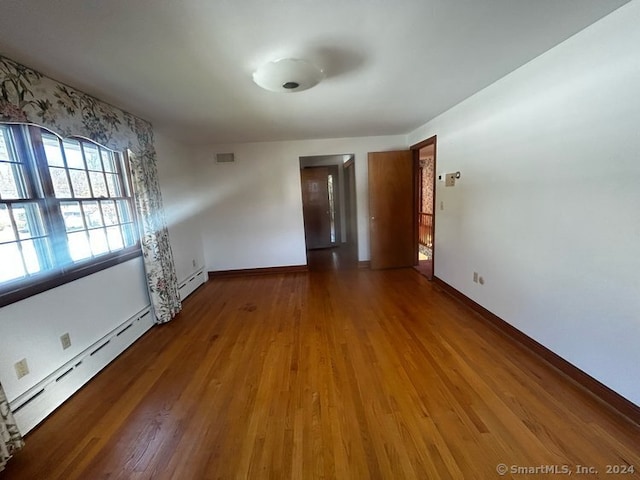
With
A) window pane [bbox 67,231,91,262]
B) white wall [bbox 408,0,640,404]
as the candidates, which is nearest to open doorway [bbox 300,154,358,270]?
white wall [bbox 408,0,640,404]

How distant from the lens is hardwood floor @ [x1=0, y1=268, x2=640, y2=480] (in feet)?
4.27

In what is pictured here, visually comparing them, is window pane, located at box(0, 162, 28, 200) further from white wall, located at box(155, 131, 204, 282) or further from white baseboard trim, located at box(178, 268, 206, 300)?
white baseboard trim, located at box(178, 268, 206, 300)

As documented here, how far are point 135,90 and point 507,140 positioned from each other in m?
3.13

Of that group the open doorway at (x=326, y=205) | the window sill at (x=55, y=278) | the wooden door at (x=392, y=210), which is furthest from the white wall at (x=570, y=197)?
the open doorway at (x=326, y=205)

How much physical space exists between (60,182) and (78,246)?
51 cm

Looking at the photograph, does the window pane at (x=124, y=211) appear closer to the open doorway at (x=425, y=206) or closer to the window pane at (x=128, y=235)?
the window pane at (x=128, y=235)

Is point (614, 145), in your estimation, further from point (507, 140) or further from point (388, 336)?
point (388, 336)

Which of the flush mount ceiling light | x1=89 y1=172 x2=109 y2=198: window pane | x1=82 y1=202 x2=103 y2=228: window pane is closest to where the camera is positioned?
the flush mount ceiling light

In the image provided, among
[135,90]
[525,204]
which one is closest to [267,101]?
[135,90]

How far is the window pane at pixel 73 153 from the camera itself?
2047 millimetres

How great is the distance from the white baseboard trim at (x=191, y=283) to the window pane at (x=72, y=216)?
1.62 metres

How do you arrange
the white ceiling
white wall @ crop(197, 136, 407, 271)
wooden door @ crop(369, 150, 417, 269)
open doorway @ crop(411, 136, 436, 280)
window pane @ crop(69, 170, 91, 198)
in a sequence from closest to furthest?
the white ceiling
window pane @ crop(69, 170, 91, 198)
open doorway @ crop(411, 136, 436, 280)
wooden door @ crop(369, 150, 417, 269)
white wall @ crop(197, 136, 407, 271)

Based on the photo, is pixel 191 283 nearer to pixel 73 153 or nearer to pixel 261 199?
pixel 261 199

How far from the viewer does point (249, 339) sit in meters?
2.49
